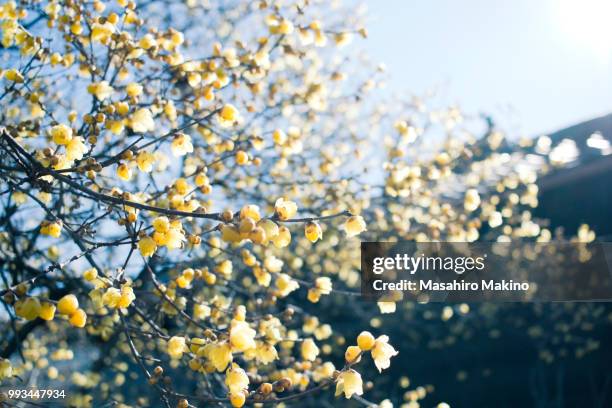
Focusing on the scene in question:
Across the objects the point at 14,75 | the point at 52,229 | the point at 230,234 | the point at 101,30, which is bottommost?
the point at 230,234

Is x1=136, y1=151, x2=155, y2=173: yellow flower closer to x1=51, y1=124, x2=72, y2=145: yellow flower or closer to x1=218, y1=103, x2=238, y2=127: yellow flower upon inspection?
x1=51, y1=124, x2=72, y2=145: yellow flower

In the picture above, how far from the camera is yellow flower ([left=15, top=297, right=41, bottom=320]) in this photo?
168cm

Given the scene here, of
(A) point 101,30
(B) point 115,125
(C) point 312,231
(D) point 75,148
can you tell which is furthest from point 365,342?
(A) point 101,30

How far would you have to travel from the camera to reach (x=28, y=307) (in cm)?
168

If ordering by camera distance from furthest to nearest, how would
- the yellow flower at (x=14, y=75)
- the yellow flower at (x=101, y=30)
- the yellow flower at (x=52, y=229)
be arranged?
the yellow flower at (x=101, y=30)
the yellow flower at (x=14, y=75)
the yellow flower at (x=52, y=229)

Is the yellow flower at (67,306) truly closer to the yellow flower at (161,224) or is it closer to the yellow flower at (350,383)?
the yellow flower at (161,224)

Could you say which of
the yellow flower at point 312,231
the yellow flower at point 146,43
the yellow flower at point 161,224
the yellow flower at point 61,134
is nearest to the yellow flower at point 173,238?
the yellow flower at point 161,224

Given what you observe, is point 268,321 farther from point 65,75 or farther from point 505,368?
point 505,368

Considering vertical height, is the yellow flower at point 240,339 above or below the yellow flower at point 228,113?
below

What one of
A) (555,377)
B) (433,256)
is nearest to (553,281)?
(555,377)

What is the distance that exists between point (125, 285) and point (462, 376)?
24.5 feet

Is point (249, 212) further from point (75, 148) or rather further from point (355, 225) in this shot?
point (75, 148)

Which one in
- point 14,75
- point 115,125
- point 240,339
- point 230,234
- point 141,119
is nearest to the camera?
point 230,234

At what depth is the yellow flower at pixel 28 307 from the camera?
5.50 feet
